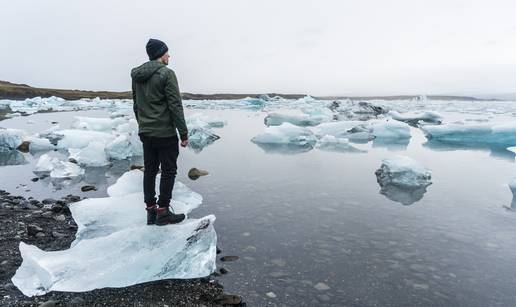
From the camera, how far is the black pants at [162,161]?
14.4 ft

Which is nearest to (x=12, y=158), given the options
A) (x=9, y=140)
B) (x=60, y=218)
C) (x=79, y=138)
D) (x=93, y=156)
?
(x=9, y=140)

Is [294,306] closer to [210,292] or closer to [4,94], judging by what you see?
[210,292]

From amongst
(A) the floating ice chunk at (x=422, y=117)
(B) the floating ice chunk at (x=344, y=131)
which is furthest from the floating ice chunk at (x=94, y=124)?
(A) the floating ice chunk at (x=422, y=117)

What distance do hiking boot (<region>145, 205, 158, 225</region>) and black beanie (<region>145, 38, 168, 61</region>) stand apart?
187 centimetres

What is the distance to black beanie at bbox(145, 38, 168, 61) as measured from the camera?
4344mm

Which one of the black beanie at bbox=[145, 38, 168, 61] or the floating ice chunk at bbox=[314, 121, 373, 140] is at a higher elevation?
the black beanie at bbox=[145, 38, 168, 61]

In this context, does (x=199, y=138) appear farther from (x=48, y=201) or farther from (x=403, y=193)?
(x=403, y=193)

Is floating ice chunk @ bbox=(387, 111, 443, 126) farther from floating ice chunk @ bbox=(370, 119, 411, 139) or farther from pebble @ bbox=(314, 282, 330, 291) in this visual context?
pebble @ bbox=(314, 282, 330, 291)

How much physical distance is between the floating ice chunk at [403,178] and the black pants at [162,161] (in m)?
4.64

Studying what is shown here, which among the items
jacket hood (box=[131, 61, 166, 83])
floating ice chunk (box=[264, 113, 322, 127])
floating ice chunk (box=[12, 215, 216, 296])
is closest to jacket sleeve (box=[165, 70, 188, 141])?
jacket hood (box=[131, 61, 166, 83])

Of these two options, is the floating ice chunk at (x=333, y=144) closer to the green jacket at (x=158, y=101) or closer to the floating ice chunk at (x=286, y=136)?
the floating ice chunk at (x=286, y=136)

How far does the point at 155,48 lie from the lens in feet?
14.3

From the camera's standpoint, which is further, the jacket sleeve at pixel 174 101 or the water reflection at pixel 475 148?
the water reflection at pixel 475 148

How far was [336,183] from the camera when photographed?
807cm
